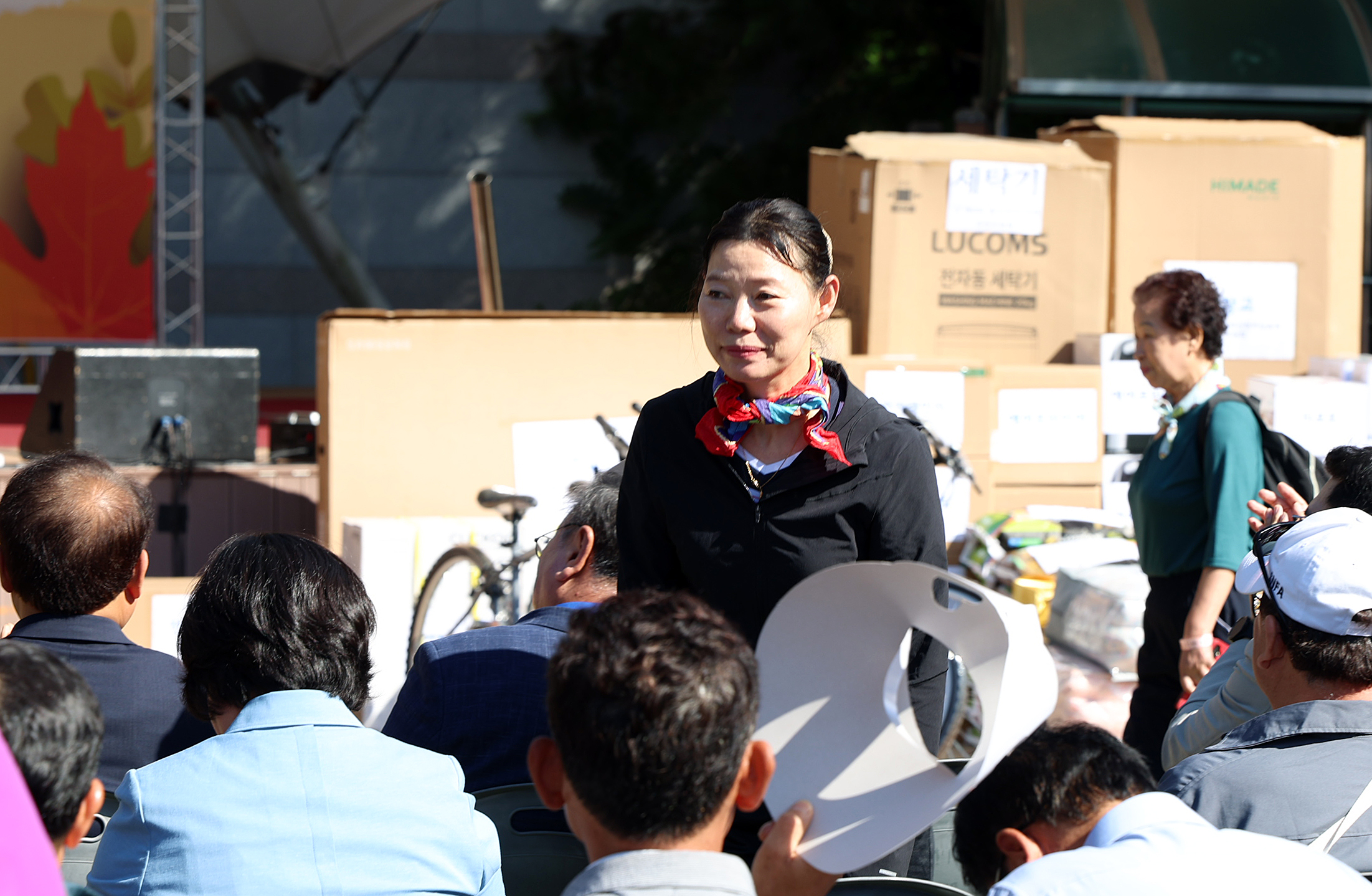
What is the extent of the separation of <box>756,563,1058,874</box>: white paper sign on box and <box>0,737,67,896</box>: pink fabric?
0.59 m

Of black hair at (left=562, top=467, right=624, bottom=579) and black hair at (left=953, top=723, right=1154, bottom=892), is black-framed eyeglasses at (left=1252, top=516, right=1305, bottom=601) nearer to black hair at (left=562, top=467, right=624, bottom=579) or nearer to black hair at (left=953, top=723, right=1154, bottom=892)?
black hair at (left=953, top=723, right=1154, bottom=892)

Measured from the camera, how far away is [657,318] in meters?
4.28

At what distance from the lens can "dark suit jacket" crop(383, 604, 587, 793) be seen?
1.51 metres

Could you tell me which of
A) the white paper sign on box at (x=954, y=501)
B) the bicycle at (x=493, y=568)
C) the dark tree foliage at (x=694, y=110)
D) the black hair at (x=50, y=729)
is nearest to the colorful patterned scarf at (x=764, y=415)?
the black hair at (x=50, y=729)

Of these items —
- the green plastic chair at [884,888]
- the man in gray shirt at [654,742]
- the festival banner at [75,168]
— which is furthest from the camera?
the festival banner at [75,168]

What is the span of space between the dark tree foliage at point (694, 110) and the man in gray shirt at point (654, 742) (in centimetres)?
819

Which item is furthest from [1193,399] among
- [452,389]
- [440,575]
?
[452,389]

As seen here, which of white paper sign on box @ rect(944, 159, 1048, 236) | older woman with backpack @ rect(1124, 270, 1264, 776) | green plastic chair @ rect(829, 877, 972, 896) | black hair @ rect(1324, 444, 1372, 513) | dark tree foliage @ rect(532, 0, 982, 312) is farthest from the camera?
dark tree foliage @ rect(532, 0, 982, 312)

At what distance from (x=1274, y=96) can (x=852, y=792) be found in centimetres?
707

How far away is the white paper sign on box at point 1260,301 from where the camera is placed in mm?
4645

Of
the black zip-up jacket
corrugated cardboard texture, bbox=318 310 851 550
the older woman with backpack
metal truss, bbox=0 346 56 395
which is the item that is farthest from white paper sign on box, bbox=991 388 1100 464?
metal truss, bbox=0 346 56 395

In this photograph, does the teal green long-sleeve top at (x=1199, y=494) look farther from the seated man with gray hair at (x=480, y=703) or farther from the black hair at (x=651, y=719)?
the black hair at (x=651, y=719)

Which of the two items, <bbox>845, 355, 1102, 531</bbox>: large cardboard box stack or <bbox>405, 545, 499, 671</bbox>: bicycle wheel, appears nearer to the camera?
<bbox>405, 545, 499, 671</bbox>: bicycle wheel

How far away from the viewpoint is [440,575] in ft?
12.6
